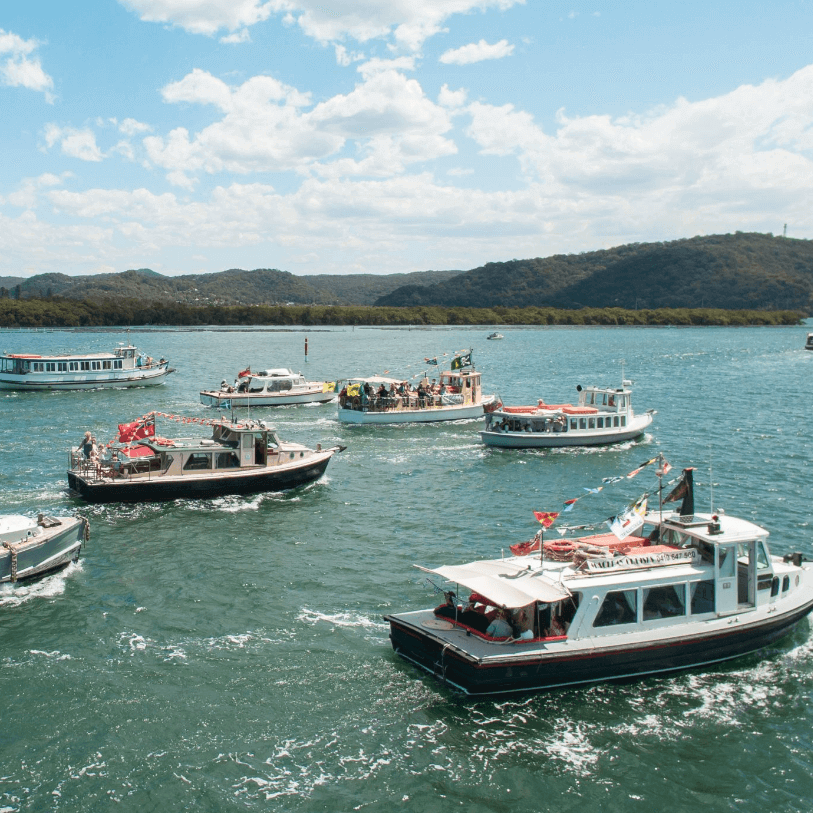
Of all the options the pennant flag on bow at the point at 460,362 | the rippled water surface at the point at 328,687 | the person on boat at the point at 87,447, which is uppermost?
the pennant flag on bow at the point at 460,362

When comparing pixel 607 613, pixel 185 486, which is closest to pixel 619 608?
pixel 607 613

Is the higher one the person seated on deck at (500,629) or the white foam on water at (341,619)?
the person seated on deck at (500,629)

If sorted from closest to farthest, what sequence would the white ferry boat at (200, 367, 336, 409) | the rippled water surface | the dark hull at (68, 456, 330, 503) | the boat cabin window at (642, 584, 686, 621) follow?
the rippled water surface, the boat cabin window at (642, 584, 686, 621), the dark hull at (68, 456, 330, 503), the white ferry boat at (200, 367, 336, 409)

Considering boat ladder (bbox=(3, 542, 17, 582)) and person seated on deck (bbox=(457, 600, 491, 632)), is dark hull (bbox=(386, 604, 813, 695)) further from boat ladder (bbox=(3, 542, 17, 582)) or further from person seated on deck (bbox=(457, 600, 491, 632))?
boat ladder (bbox=(3, 542, 17, 582))

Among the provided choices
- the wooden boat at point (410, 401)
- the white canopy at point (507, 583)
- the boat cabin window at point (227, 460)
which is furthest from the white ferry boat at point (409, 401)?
the white canopy at point (507, 583)

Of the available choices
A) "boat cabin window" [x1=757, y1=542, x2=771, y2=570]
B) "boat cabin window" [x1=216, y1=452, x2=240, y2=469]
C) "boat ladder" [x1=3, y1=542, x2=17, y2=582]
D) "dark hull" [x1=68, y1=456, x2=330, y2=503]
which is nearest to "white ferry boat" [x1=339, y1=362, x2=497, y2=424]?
"dark hull" [x1=68, y1=456, x2=330, y2=503]

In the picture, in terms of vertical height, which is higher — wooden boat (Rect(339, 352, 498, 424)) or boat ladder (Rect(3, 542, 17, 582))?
A: wooden boat (Rect(339, 352, 498, 424))

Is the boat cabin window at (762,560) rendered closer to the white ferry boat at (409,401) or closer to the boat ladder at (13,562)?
the boat ladder at (13,562)
